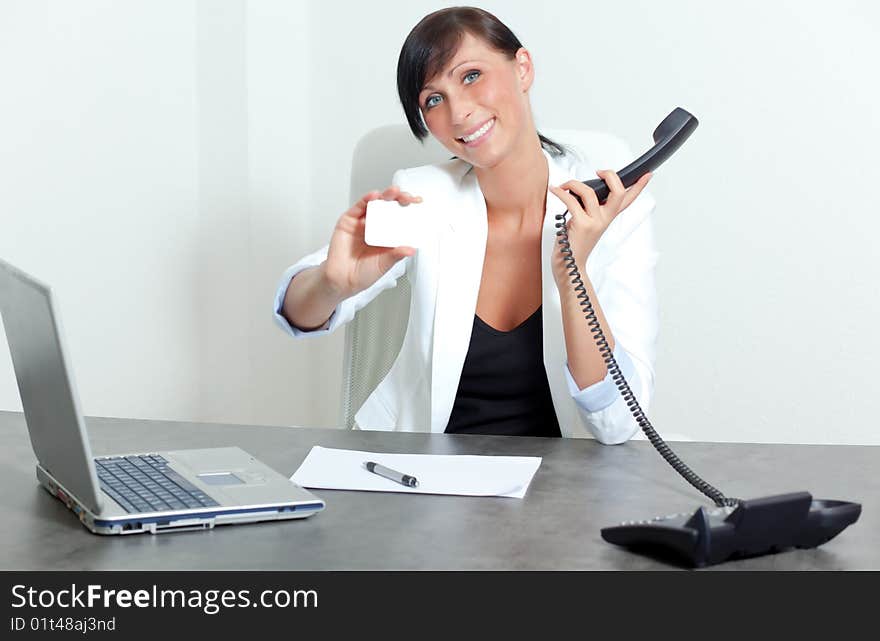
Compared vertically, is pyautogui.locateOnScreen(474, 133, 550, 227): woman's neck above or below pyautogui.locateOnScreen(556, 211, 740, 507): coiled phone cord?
above

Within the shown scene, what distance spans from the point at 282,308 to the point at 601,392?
56cm

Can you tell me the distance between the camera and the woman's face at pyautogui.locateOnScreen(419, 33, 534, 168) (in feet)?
6.13

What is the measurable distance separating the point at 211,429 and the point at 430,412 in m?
0.48

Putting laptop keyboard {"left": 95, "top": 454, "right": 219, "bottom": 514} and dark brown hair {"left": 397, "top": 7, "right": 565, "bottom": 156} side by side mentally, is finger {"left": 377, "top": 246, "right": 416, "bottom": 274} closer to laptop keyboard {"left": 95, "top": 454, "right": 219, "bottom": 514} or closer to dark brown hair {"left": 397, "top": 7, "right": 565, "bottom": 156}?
dark brown hair {"left": 397, "top": 7, "right": 565, "bottom": 156}

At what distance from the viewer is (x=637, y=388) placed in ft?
5.51

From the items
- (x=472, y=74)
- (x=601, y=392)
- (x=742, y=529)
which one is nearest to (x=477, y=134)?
(x=472, y=74)

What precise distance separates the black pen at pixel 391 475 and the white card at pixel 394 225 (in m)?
0.37

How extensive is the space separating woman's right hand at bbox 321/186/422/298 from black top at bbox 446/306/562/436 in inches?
12.0

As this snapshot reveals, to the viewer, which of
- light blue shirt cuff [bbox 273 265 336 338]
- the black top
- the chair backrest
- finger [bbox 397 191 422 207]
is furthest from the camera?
the chair backrest

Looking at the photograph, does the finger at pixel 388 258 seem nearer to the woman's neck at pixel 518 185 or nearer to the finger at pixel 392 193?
Result: the finger at pixel 392 193

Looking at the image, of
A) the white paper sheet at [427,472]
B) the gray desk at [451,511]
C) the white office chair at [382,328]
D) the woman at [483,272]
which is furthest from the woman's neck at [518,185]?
the white paper sheet at [427,472]

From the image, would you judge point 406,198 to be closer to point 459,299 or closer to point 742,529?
point 459,299

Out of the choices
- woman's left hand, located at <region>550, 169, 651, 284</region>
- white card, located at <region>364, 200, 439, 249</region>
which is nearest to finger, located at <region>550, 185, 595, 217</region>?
woman's left hand, located at <region>550, 169, 651, 284</region>

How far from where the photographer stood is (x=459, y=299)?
190cm
